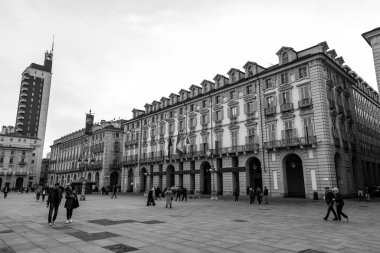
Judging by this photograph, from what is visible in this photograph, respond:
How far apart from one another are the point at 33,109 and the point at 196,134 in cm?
8796

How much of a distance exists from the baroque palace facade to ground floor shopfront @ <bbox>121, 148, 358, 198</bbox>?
0.12m

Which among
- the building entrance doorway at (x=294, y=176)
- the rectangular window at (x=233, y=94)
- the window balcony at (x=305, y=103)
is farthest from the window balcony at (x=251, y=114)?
the building entrance doorway at (x=294, y=176)

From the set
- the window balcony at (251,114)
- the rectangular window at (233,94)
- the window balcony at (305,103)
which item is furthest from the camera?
the rectangular window at (233,94)

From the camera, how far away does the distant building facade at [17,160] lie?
94500mm

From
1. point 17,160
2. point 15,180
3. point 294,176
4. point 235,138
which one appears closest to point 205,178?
point 235,138

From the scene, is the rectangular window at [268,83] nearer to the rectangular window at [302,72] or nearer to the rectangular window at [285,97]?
the rectangular window at [285,97]

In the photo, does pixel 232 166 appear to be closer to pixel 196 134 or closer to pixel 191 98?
pixel 196 134

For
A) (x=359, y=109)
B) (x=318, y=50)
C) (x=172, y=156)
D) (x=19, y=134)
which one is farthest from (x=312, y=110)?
(x=19, y=134)

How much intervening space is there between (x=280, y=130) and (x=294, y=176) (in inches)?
250

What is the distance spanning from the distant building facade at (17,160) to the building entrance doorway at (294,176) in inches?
3409

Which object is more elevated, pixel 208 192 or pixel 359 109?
pixel 359 109

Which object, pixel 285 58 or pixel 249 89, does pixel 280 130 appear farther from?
pixel 285 58

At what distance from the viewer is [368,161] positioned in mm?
44781

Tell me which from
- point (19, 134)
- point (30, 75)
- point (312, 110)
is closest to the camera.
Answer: point (312, 110)
